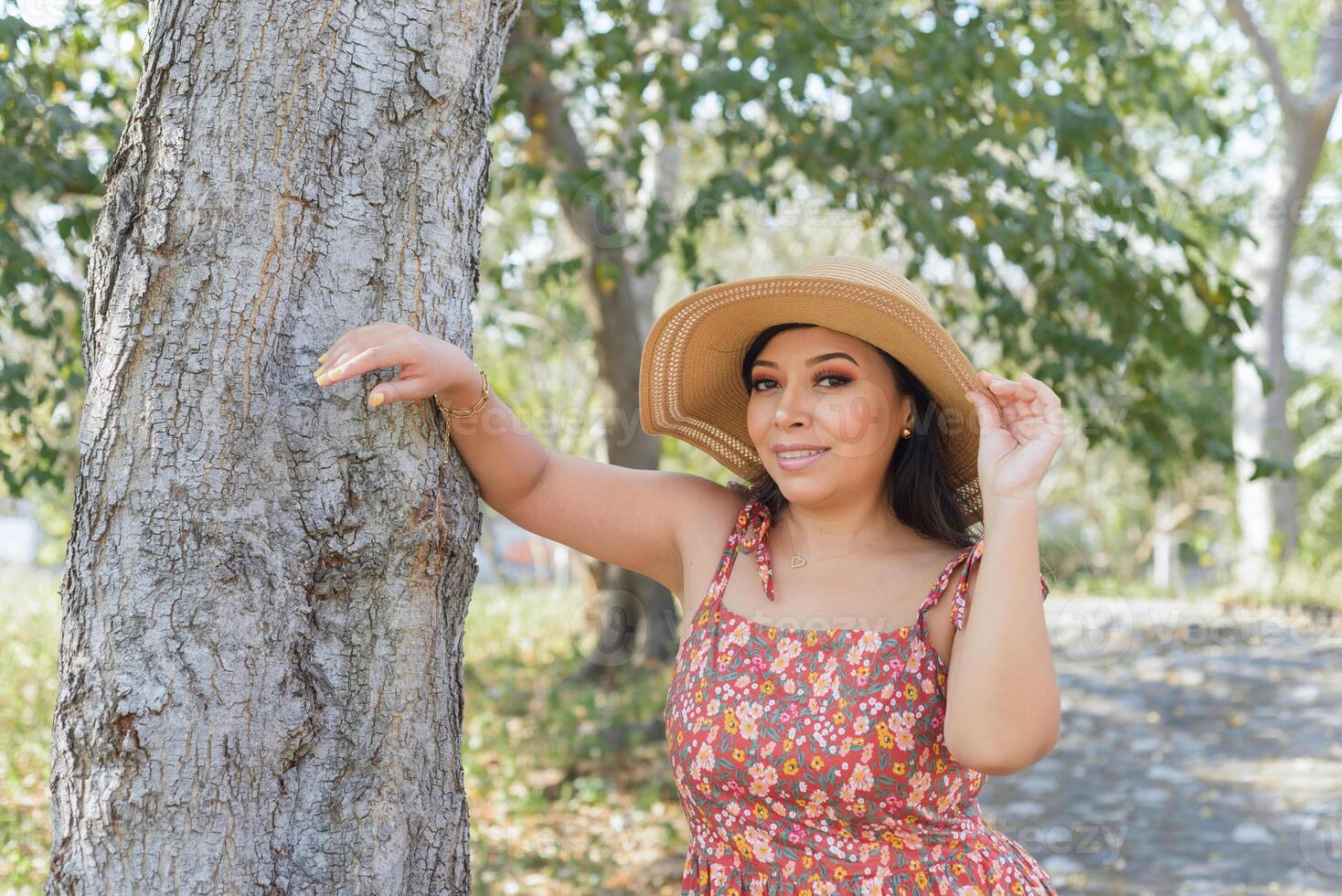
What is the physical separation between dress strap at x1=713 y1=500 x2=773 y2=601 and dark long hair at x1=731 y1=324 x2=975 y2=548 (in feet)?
0.12

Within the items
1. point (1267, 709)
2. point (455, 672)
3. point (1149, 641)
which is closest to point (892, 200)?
point (455, 672)

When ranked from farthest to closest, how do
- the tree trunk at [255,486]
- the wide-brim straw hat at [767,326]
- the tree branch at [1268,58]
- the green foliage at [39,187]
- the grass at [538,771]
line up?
the tree branch at [1268,58] → the grass at [538,771] → the green foliage at [39,187] → the wide-brim straw hat at [767,326] → the tree trunk at [255,486]

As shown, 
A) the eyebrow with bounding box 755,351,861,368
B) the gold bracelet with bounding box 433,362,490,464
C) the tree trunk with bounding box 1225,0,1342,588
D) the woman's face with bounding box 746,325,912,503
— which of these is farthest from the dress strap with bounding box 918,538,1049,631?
the tree trunk with bounding box 1225,0,1342,588

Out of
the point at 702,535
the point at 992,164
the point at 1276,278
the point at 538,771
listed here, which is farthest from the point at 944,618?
the point at 1276,278

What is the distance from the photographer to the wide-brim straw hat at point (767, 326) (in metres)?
2.08

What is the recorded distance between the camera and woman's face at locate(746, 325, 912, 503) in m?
2.10

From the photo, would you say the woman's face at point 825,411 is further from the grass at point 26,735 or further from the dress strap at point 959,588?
the grass at point 26,735

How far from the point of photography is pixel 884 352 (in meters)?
2.18

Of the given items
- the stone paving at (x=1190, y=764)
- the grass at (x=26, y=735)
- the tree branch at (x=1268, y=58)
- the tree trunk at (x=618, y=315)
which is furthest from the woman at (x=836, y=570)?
the tree branch at (x=1268, y=58)

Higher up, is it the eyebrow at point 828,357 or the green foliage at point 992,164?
the green foliage at point 992,164

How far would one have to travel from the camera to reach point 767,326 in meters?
2.26

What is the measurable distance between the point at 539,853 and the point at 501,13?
3754 millimetres

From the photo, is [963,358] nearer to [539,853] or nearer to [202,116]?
[202,116]

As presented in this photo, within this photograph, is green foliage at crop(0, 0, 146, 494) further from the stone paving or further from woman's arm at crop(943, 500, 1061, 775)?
the stone paving
